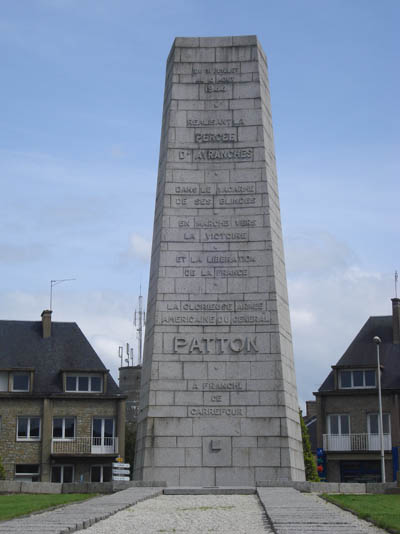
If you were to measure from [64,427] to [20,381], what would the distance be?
11.9ft

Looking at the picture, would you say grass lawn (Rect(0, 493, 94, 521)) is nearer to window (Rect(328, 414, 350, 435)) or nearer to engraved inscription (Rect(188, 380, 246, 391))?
engraved inscription (Rect(188, 380, 246, 391))

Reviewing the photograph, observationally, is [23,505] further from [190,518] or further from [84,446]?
[84,446]

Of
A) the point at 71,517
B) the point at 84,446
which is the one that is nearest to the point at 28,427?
the point at 84,446

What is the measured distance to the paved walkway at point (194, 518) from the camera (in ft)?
39.5

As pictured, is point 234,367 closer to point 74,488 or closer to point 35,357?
point 74,488

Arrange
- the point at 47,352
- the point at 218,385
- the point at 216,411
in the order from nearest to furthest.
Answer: the point at 216,411
the point at 218,385
the point at 47,352

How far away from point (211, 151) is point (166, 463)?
359 inches

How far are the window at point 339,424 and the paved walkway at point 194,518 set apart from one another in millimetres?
34610

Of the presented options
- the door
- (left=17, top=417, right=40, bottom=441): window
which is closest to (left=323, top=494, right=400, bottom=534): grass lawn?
the door

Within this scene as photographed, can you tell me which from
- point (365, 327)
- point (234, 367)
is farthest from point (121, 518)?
point (365, 327)

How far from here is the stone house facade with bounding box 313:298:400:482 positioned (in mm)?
51750

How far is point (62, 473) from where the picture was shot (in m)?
52.8

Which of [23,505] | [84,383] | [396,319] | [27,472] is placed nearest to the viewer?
[23,505]

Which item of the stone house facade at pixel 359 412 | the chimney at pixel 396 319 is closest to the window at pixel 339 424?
the stone house facade at pixel 359 412
